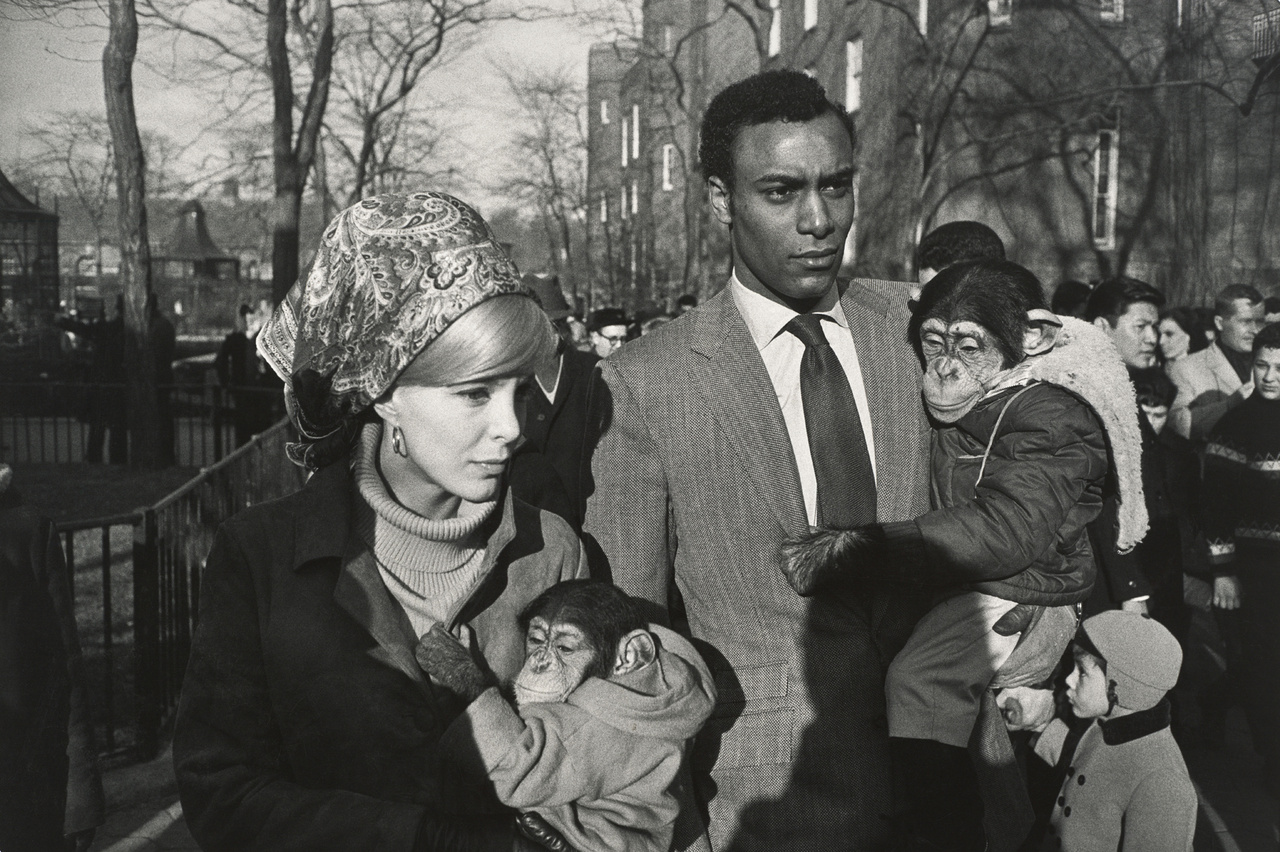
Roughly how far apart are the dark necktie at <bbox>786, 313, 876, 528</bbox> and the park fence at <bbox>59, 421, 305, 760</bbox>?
3.55m

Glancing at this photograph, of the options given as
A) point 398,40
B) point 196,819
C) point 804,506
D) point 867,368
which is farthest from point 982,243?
point 398,40

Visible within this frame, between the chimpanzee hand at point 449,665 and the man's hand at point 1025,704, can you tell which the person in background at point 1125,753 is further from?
the chimpanzee hand at point 449,665

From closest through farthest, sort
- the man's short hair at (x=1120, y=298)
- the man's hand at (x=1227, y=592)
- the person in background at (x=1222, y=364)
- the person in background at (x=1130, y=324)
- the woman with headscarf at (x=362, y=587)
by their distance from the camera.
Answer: the woman with headscarf at (x=362, y=587)
the person in background at (x=1130, y=324)
the man's short hair at (x=1120, y=298)
the man's hand at (x=1227, y=592)
the person in background at (x=1222, y=364)

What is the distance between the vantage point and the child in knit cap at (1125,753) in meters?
4.01

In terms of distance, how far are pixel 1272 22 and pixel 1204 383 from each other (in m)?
2.35

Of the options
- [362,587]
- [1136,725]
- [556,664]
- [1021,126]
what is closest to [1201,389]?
[1136,725]

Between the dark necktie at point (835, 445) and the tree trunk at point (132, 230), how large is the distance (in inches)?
189

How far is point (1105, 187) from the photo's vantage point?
829 inches

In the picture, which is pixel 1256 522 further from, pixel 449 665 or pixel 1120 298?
pixel 449 665

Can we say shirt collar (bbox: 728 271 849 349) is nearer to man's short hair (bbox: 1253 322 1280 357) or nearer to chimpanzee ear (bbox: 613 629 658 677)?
chimpanzee ear (bbox: 613 629 658 677)

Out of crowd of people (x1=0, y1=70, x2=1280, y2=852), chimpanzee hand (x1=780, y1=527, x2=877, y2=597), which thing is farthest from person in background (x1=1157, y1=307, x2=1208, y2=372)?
chimpanzee hand (x1=780, y1=527, x2=877, y2=597)

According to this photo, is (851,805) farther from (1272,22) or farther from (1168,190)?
(1168,190)

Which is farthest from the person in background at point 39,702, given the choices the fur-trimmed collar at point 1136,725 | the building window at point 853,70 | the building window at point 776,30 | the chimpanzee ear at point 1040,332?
the building window at point 776,30

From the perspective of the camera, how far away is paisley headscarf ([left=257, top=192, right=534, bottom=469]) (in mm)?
1959
